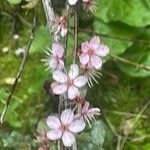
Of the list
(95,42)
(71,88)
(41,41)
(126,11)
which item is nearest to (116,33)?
(126,11)

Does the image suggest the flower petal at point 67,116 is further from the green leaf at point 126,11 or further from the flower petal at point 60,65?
the green leaf at point 126,11

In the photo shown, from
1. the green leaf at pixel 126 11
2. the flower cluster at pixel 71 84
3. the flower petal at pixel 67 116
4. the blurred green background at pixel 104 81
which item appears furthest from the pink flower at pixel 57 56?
the green leaf at pixel 126 11

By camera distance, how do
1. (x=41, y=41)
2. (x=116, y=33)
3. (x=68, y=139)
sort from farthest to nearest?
(x=116, y=33) < (x=41, y=41) < (x=68, y=139)

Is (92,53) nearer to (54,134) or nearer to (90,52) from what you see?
(90,52)

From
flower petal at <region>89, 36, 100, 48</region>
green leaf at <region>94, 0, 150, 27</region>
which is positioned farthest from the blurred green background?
flower petal at <region>89, 36, 100, 48</region>

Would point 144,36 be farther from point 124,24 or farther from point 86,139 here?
point 86,139

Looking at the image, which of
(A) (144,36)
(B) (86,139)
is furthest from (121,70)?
(B) (86,139)
